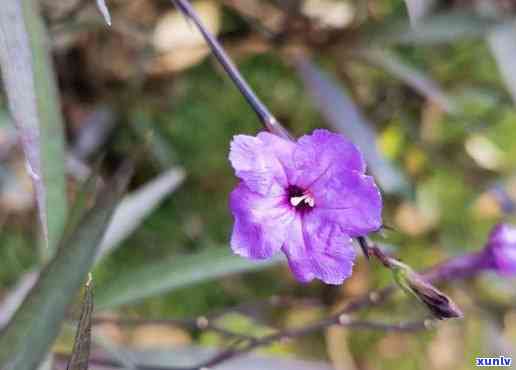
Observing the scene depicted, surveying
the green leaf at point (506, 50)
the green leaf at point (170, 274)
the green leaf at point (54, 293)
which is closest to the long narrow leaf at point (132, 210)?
the green leaf at point (170, 274)

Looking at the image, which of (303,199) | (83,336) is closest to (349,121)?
(303,199)

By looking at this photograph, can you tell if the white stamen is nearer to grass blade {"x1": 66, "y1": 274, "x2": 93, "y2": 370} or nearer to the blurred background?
grass blade {"x1": 66, "y1": 274, "x2": 93, "y2": 370}

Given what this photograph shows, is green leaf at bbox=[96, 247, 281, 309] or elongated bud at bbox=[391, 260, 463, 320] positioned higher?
elongated bud at bbox=[391, 260, 463, 320]

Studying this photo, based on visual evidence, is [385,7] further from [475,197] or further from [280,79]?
[475,197]

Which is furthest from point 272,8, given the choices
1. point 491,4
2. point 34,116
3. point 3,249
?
point 34,116

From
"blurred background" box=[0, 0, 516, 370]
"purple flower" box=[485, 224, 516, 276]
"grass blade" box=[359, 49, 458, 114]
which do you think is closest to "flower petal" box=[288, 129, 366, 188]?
"purple flower" box=[485, 224, 516, 276]

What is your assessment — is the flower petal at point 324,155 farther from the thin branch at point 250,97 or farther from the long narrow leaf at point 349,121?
the long narrow leaf at point 349,121
